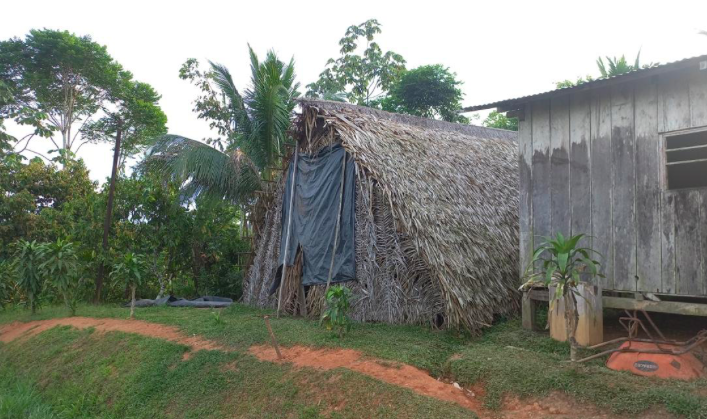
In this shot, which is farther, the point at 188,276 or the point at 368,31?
the point at 368,31

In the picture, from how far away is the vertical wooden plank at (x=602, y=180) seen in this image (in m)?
6.79

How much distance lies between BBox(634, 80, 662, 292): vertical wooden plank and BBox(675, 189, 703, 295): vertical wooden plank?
21 cm

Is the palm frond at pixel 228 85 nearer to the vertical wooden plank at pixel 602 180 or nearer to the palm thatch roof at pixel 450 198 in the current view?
the palm thatch roof at pixel 450 198

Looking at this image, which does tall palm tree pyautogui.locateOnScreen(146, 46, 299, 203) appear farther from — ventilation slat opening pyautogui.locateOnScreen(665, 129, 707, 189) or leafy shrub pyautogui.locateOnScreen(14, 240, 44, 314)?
ventilation slat opening pyautogui.locateOnScreen(665, 129, 707, 189)

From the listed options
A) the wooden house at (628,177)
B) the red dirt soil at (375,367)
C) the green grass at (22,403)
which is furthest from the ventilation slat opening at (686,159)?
the green grass at (22,403)

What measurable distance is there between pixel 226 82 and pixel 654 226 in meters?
9.81

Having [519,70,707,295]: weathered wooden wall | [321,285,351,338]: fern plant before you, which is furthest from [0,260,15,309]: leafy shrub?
[519,70,707,295]: weathered wooden wall

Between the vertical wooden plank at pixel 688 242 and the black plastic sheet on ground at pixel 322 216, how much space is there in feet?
15.2

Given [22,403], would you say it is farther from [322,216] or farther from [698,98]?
[698,98]

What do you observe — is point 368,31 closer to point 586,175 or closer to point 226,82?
point 226,82

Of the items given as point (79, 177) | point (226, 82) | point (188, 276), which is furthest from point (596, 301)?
point (79, 177)

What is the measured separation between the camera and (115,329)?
9.48m

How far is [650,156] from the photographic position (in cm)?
646

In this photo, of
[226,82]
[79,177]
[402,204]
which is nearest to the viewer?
[402,204]
